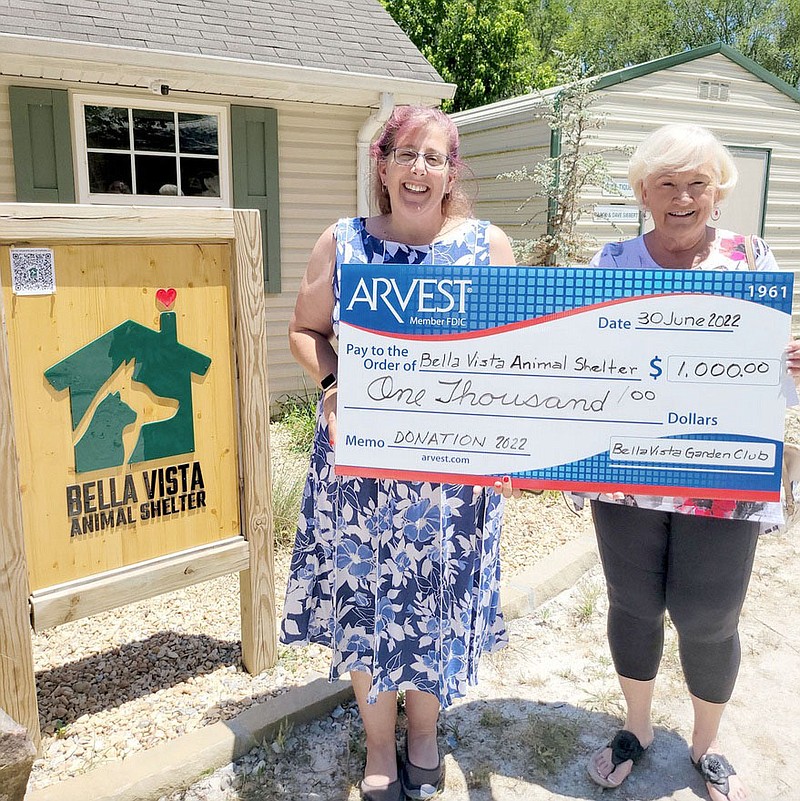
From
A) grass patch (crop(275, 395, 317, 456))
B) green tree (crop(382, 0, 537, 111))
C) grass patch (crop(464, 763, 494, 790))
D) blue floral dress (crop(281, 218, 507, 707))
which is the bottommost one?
grass patch (crop(464, 763, 494, 790))

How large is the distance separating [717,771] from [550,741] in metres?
0.51

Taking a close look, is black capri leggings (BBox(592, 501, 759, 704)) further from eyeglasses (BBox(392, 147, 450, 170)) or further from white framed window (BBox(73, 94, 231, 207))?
white framed window (BBox(73, 94, 231, 207))

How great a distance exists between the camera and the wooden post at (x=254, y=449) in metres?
2.54

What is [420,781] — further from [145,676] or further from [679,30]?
[679,30]

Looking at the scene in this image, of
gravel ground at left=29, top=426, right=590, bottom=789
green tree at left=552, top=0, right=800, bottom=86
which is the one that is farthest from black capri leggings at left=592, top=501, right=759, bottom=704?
green tree at left=552, top=0, right=800, bottom=86

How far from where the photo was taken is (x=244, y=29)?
6.05 metres

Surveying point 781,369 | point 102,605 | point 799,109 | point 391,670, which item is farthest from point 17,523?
point 799,109

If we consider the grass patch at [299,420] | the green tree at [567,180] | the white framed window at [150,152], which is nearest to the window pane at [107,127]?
the white framed window at [150,152]

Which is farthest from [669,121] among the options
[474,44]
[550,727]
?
[474,44]

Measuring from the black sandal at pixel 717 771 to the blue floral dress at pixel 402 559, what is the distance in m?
0.74

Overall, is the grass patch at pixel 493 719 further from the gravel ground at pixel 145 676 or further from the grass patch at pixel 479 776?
the gravel ground at pixel 145 676

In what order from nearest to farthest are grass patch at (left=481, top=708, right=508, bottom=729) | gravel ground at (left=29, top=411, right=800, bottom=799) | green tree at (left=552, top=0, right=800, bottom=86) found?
gravel ground at (left=29, top=411, right=800, bottom=799), grass patch at (left=481, top=708, right=508, bottom=729), green tree at (left=552, top=0, right=800, bottom=86)

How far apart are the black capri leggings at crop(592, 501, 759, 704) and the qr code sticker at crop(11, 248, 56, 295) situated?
1717 mm

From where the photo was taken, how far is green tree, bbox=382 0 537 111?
1988cm
